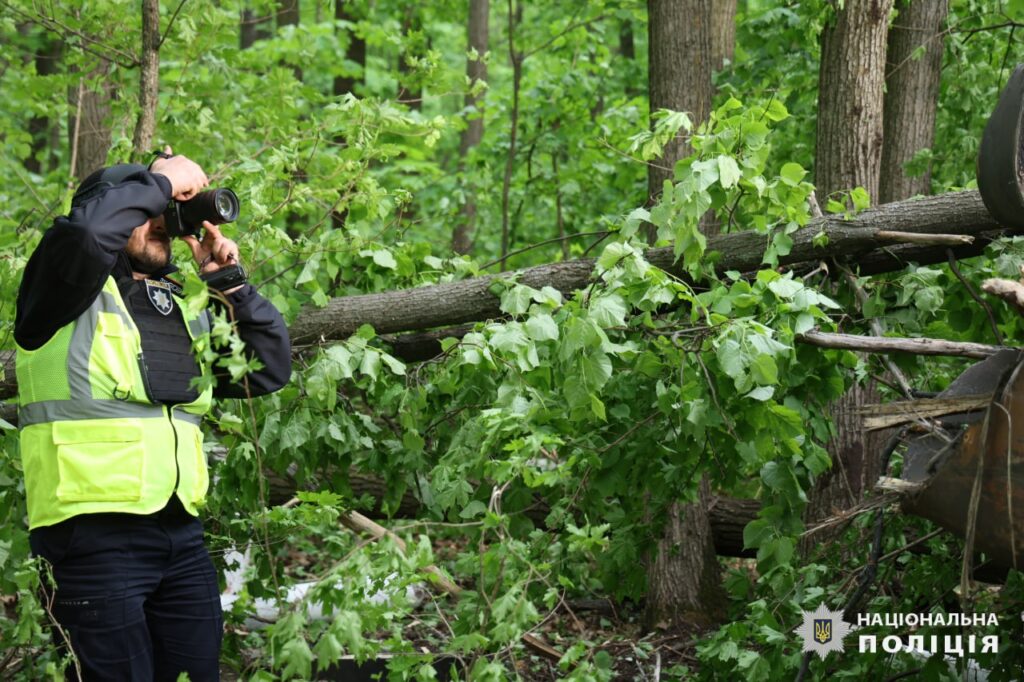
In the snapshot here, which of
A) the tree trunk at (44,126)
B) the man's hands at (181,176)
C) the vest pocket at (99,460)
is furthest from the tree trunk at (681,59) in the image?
the tree trunk at (44,126)

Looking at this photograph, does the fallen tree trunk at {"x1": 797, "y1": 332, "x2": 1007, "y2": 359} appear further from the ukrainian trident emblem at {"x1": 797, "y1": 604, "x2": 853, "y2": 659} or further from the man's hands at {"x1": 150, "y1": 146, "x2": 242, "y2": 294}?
the man's hands at {"x1": 150, "y1": 146, "x2": 242, "y2": 294}

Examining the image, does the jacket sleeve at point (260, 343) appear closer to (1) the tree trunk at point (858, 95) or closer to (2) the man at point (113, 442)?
(2) the man at point (113, 442)

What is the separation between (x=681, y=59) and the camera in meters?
5.27

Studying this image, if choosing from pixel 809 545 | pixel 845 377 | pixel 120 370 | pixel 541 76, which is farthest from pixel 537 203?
pixel 120 370

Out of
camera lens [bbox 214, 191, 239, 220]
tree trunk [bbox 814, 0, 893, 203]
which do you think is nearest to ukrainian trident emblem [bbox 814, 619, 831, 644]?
tree trunk [bbox 814, 0, 893, 203]

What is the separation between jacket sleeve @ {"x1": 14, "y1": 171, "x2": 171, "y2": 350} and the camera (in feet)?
9.01

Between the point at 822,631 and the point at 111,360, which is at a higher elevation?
the point at 111,360

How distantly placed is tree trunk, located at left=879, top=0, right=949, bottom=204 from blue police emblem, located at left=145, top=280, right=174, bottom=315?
4099mm

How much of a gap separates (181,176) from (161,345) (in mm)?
520

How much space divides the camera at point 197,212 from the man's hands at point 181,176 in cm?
3

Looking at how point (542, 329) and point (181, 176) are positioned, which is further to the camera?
point (542, 329)

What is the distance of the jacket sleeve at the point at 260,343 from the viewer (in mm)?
3266

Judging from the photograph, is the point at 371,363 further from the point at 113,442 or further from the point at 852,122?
the point at 852,122

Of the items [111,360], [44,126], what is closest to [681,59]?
[111,360]
